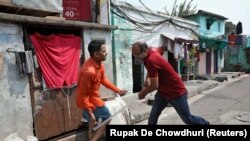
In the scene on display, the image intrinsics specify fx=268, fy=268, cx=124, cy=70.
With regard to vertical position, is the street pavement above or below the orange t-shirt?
below

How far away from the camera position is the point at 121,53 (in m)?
10.4

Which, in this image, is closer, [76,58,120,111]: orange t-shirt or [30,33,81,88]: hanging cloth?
[76,58,120,111]: orange t-shirt

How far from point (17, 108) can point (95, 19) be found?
15.4 ft

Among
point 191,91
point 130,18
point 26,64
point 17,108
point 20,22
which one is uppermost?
point 130,18

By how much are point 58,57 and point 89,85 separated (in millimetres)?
2244

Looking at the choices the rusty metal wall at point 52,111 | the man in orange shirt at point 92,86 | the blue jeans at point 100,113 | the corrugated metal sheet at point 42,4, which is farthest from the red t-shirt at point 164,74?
the corrugated metal sheet at point 42,4

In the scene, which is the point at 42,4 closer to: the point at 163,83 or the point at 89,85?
the point at 89,85

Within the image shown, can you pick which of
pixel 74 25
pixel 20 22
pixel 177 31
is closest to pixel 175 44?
→ pixel 177 31

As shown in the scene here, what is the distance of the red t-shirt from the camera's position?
419cm

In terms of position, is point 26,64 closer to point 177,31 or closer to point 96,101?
point 96,101

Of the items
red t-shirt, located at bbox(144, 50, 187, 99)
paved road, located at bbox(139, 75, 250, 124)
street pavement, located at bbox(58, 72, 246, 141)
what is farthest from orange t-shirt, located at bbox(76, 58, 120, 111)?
paved road, located at bbox(139, 75, 250, 124)

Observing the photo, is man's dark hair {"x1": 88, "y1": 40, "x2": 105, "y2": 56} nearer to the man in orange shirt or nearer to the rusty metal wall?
the man in orange shirt

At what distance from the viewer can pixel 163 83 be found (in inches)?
178

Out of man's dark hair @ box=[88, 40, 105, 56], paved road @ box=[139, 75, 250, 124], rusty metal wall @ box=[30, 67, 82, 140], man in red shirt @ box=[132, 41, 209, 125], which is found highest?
man's dark hair @ box=[88, 40, 105, 56]
